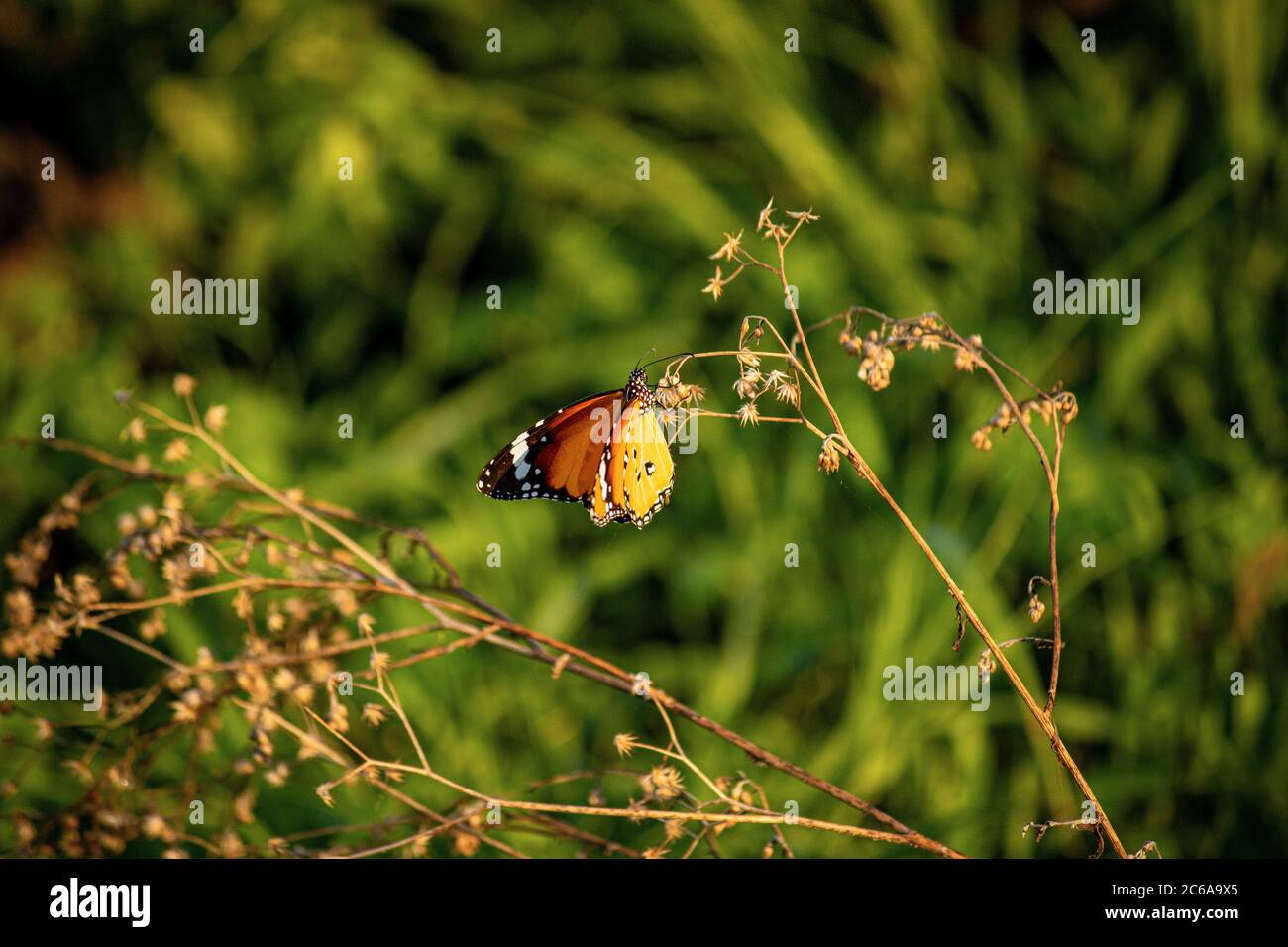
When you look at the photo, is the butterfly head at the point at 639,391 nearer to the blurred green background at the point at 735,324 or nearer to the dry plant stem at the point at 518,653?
the dry plant stem at the point at 518,653

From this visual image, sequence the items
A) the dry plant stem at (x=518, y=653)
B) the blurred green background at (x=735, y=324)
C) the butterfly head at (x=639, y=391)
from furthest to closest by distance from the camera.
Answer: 1. the blurred green background at (x=735, y=324)
2. the butterfly head at (x=639, y=391)
3. the dry plant stem at (x=518, y=653)

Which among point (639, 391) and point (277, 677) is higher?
point (639, 391)

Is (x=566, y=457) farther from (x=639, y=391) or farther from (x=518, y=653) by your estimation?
(x=518, y=653)

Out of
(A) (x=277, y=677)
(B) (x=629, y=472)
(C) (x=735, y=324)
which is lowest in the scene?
(A) (x=277, y=677)

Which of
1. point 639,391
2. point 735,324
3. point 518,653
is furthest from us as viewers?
point 735,324

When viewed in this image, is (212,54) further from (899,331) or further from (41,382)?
(899,331)

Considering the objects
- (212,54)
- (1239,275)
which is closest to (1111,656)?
(1239,275)

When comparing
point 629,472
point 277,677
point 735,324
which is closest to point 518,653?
point 277,677

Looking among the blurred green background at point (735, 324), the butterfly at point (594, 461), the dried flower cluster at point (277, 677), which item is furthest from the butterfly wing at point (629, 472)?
the blurred green background at point (735, 324)
